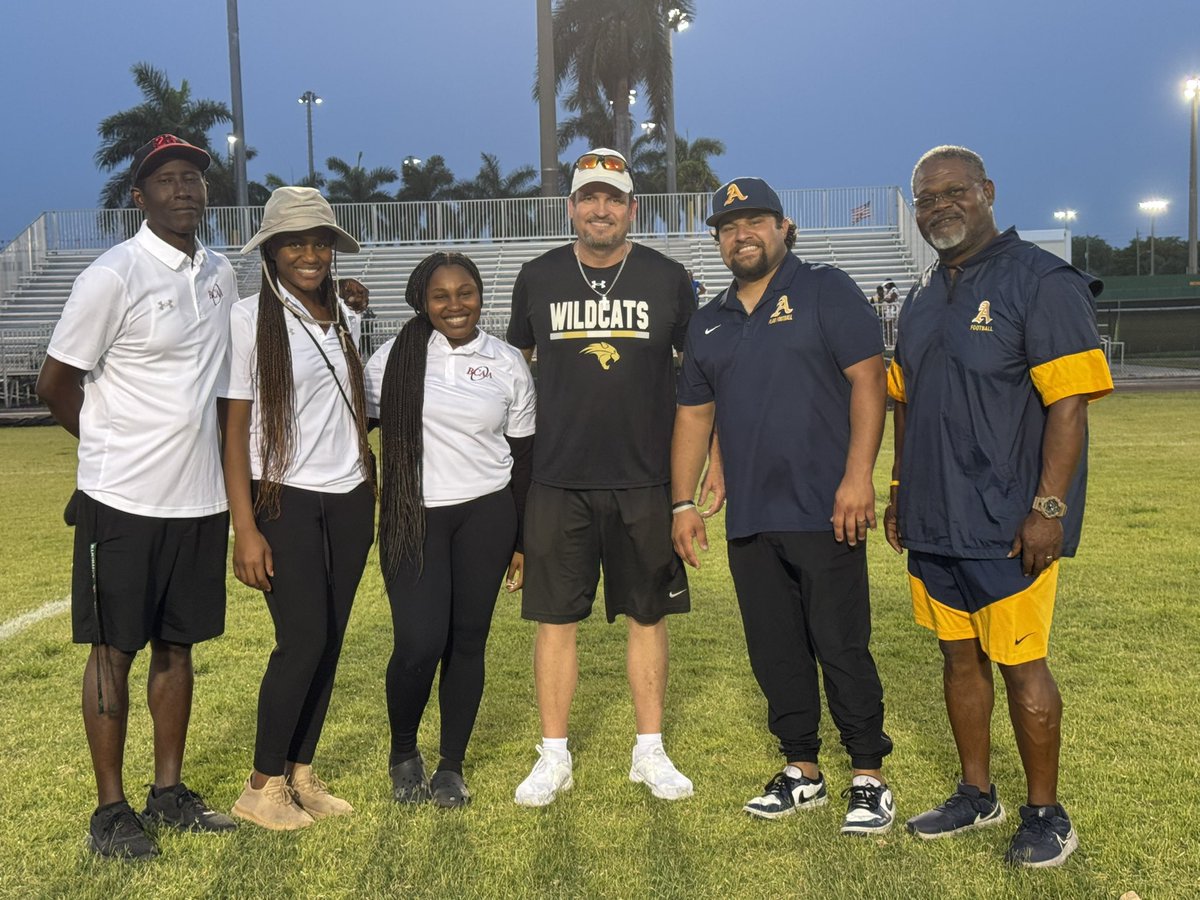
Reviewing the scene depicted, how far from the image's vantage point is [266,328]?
374 centimetres

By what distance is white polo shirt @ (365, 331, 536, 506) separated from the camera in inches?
159

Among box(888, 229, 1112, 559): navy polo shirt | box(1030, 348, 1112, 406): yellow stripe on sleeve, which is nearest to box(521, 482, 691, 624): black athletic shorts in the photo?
box(888, 229, 1112, 559): navy polo shirt

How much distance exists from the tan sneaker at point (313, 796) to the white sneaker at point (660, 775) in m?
1.02

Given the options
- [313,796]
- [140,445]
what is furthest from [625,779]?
[140,445]

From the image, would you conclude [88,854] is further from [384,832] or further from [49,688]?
[49,688]

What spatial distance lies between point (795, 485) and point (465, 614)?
1.24 metres

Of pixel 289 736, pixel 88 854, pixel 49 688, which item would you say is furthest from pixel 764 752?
pixel 49 688

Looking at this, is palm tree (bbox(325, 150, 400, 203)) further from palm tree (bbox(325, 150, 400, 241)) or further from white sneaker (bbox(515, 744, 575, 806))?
white sneaker (bbox(515, 744, 575, 806))

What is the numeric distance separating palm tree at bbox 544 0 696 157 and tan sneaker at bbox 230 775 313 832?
Result: 1307 inches

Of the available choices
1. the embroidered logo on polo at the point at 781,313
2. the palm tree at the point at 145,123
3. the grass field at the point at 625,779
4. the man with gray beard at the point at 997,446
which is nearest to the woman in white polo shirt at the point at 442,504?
the grass field at the point at 625,779

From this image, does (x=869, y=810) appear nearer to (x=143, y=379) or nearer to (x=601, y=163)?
(x=601, y=163)

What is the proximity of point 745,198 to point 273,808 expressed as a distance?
258 centimetres

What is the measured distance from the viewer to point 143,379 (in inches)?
142

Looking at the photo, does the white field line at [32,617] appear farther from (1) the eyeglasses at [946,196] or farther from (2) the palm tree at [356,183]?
(2) the palm tree at [356,183]
